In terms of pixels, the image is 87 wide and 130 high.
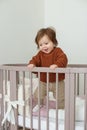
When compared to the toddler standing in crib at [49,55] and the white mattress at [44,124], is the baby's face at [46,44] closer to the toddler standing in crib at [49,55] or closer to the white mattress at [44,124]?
the toddler standing in crib at [49,55]

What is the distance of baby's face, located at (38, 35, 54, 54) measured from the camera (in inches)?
58.2

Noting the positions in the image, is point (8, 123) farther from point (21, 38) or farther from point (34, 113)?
point (21, 38)

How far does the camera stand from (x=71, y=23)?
220cm

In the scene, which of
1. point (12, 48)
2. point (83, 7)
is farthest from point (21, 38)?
point (83, 7)

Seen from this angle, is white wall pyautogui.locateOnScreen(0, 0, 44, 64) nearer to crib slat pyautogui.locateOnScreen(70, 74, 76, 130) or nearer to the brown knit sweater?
the brown knit sweater

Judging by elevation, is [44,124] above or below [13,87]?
below

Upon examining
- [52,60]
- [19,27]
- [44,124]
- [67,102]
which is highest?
[19,27]

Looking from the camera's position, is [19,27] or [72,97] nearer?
[72,97]

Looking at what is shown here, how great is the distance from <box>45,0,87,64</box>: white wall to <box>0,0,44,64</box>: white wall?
90 mm

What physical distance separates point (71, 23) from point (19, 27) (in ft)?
1.27

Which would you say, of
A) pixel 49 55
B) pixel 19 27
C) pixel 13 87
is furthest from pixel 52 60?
pixel 19 27

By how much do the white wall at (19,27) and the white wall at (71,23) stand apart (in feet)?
0.30

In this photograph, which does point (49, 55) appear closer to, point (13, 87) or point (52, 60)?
point (52, 60)

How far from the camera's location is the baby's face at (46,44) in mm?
1478
